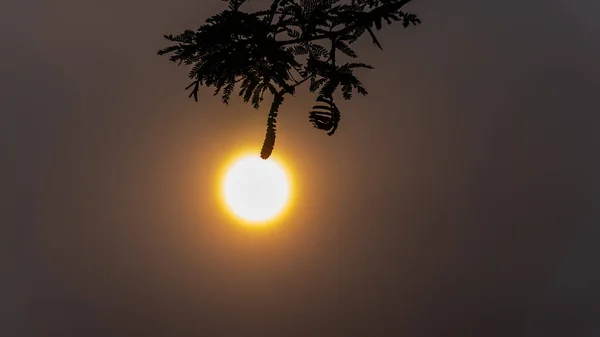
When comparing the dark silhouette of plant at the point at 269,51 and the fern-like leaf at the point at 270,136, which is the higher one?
the dark silhouette of plant at the point at 269,51

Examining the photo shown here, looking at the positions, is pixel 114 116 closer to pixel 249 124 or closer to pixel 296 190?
pixel 249 124

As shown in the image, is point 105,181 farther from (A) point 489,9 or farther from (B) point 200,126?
(A) point 489,9

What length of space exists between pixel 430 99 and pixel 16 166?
10.6 feet

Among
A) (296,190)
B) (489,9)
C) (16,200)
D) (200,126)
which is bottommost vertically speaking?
(16,200)

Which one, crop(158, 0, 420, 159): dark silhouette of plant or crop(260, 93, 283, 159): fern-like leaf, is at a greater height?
crop(158, 0, 420, 159): dark silhouette of plant

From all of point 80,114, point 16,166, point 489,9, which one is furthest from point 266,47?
point 16,166

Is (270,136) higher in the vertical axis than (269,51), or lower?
lower

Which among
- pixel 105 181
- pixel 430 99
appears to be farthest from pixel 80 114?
pixel 430 99

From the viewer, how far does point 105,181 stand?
460 cm

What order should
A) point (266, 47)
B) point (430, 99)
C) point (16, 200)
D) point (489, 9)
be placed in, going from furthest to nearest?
point (16, 200), point (430, 99), point (489, 9), point (266, 47)

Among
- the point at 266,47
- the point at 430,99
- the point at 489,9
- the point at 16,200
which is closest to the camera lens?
the point at 266,47

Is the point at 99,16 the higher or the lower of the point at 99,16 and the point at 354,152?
the higher

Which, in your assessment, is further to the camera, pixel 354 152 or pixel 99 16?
pixel 354 152

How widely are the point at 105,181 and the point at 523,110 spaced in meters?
3.30
